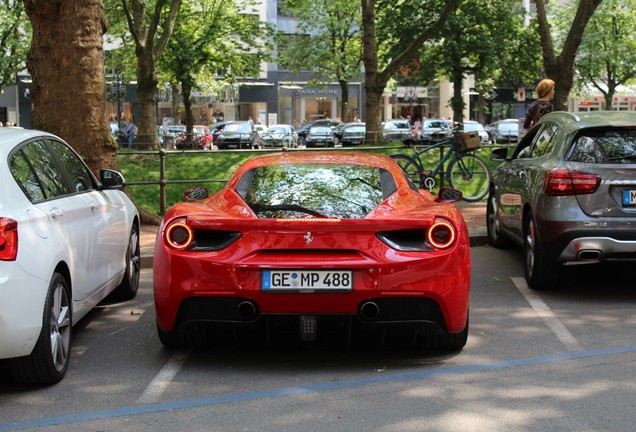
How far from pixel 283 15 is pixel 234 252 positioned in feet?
203

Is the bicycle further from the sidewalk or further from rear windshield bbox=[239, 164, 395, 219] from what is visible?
rear windshield bbox=[239, 164, 395, 219]

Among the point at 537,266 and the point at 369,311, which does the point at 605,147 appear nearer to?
the point at 537,266

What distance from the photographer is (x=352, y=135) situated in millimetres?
43000

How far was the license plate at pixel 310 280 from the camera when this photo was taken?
508 cm

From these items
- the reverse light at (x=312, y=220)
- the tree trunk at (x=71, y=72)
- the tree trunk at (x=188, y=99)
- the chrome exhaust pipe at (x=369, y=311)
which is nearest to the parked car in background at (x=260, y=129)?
the tree trunk at (x=188, y=99)

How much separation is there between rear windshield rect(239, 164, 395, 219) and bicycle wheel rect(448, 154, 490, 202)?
355 inches

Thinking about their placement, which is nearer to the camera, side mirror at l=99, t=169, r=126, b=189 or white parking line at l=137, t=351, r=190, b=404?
white parking line at l=137, t=351, r=190, b=404

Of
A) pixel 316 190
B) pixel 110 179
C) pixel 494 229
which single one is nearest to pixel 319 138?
pixel 494 229

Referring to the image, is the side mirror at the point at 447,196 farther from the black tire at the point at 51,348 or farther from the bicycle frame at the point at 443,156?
the bicycle frame at the point at 443,156

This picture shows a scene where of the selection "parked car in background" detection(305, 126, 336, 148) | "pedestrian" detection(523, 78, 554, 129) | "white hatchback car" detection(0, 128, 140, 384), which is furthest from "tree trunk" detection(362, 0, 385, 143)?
"parked car in background" detection(305, 126, 336, 148)

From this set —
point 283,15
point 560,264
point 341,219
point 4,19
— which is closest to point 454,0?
point 560,264

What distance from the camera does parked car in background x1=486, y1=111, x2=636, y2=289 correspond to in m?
7.21

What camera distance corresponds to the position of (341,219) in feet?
17.0

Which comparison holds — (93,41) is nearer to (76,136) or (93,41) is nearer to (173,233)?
(76,136)
